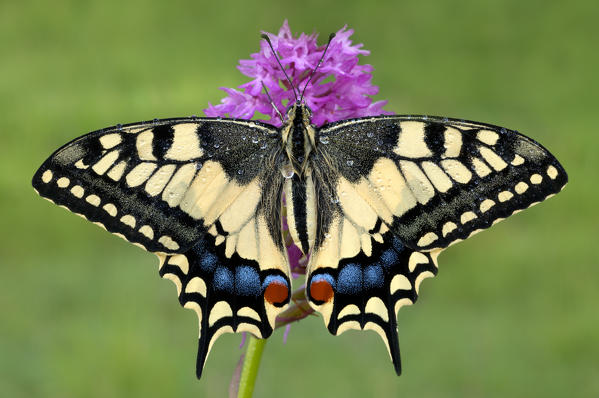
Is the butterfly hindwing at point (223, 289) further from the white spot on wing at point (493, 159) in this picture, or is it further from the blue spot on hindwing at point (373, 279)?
the white spot on wing at point (493, 159)

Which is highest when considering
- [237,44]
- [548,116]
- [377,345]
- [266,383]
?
[237,44]

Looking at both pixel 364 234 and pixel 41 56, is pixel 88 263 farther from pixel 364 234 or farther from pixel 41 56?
pixel 364 234

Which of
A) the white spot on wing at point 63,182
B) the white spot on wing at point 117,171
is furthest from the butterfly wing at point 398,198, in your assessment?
the white spot on wing at point 63,182

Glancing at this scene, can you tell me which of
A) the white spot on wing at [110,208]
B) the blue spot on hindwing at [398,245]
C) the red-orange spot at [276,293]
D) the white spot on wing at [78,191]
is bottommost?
the red-orange spot at [276,293]

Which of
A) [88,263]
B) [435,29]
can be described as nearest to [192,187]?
[88,263]

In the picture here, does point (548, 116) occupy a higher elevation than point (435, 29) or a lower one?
lower

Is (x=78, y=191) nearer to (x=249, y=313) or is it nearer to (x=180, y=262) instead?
(x=180, y=262)
